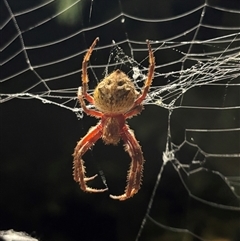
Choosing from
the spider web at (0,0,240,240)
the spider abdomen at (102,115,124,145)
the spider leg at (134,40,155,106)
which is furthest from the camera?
the spider web at (0,0,240,240)

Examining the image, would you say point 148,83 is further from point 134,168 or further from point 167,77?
point 167,77

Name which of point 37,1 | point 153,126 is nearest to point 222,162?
point 153,126

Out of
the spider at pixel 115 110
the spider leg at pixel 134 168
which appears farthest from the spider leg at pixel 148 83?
the spider leg at pixel 134 168

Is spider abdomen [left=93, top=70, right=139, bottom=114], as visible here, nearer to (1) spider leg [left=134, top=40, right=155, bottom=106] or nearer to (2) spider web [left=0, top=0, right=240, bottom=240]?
(1) spider leg [left=134, top=40, right=155, bottom=106]

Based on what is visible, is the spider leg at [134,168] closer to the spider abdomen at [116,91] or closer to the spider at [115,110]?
the spider at [115,110]

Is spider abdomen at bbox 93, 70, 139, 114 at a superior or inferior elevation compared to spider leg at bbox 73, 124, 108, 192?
superior


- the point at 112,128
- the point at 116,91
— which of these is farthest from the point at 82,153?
the point at 116,91

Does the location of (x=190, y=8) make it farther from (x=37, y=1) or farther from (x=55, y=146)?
(x=55, y=146)

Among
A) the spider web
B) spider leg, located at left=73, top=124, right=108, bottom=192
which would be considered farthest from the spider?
the spider web
